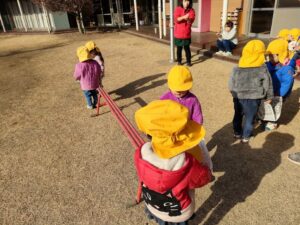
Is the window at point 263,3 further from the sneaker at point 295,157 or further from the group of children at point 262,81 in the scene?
the sneaker at point 295,157

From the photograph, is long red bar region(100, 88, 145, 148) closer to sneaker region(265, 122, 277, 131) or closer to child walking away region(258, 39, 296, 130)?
child walking away region(258, 39, 296, 130)

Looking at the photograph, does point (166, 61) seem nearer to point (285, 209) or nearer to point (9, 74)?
point (9, 74)

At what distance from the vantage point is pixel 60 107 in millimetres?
→ 6105

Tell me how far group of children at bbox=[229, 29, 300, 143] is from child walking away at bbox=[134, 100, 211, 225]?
2.07 m

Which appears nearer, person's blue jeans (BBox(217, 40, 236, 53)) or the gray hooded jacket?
the gray hooded jacket

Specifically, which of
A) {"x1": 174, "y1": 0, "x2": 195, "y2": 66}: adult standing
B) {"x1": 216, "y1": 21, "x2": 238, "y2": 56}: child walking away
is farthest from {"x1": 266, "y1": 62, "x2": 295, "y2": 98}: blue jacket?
{"x1": 216, "y1": 21, "x2": 238, "y2": 56}: child walking away

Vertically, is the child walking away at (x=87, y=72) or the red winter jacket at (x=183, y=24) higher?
the red winter jacket at (x=183, y=24)

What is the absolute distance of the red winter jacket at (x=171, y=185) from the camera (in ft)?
5.82

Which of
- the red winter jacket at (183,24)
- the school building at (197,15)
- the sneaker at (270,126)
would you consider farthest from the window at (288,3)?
the sneaker at (270,126)

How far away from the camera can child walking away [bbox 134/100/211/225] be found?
1644 millimetres

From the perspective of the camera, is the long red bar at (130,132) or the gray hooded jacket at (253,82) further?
the gray hooded jacket at (253,82)

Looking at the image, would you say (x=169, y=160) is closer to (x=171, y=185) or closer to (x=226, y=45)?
(x=171, y=185)

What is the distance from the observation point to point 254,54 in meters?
3.39

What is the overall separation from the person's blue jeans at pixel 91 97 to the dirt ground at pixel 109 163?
26 cm
